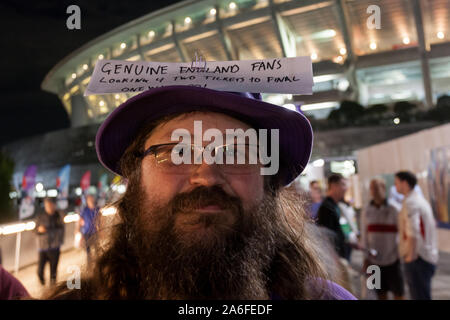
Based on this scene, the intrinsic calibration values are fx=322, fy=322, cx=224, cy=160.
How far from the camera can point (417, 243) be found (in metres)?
3.81

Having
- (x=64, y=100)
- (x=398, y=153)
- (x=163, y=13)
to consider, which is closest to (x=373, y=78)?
(x=163, y=13)

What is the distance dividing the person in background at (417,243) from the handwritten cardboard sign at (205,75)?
3631 mm

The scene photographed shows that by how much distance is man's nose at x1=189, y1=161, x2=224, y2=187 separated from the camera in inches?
35.7

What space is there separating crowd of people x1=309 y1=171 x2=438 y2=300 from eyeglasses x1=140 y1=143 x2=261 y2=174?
2.81m

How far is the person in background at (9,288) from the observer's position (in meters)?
1.16

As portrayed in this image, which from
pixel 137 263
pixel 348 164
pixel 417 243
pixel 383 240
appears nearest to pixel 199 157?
pixel 137 263

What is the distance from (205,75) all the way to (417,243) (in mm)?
3848

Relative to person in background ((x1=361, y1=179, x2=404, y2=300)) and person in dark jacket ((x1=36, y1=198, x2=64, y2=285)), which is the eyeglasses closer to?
person in background ((x1=361, y1=179, x2=404, y2=300))

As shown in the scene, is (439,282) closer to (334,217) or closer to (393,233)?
(393,233)

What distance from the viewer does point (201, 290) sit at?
91cm

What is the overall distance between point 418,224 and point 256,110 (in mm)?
3716

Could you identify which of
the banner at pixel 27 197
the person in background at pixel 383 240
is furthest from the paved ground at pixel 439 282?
the banner at pixel 27 197

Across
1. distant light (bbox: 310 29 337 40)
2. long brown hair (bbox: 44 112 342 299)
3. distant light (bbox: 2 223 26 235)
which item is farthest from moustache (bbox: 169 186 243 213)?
distant light (bbox: 310 29 337 40)
